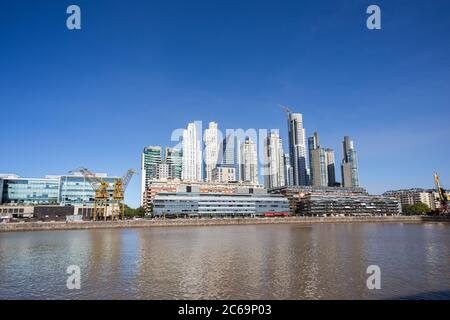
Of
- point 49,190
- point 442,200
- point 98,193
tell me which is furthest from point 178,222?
point 442,200

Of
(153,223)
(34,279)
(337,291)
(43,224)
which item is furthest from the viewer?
(153,223)

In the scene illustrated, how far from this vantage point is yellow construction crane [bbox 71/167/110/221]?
133500 mm

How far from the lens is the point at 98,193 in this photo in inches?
5305

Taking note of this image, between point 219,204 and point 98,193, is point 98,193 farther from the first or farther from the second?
point 219,204

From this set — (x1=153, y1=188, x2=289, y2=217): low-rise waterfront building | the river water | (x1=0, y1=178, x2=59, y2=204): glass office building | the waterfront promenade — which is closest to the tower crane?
the waterfront promenade

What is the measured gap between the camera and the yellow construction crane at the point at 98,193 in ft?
438

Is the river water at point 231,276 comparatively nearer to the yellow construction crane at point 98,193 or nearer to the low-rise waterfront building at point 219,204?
the yellow construction crane at point 98,193

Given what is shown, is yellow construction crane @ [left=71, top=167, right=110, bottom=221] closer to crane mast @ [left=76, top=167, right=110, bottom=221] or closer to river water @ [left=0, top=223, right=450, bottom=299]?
crane mast @ [left=76, top=167, right=110, bottom=221]

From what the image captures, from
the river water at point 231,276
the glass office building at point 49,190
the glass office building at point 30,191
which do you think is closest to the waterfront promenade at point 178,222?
the glass office building at point 49,190

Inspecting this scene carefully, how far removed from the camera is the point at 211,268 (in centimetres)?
2923

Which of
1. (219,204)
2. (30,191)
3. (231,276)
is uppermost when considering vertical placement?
(30,191)
